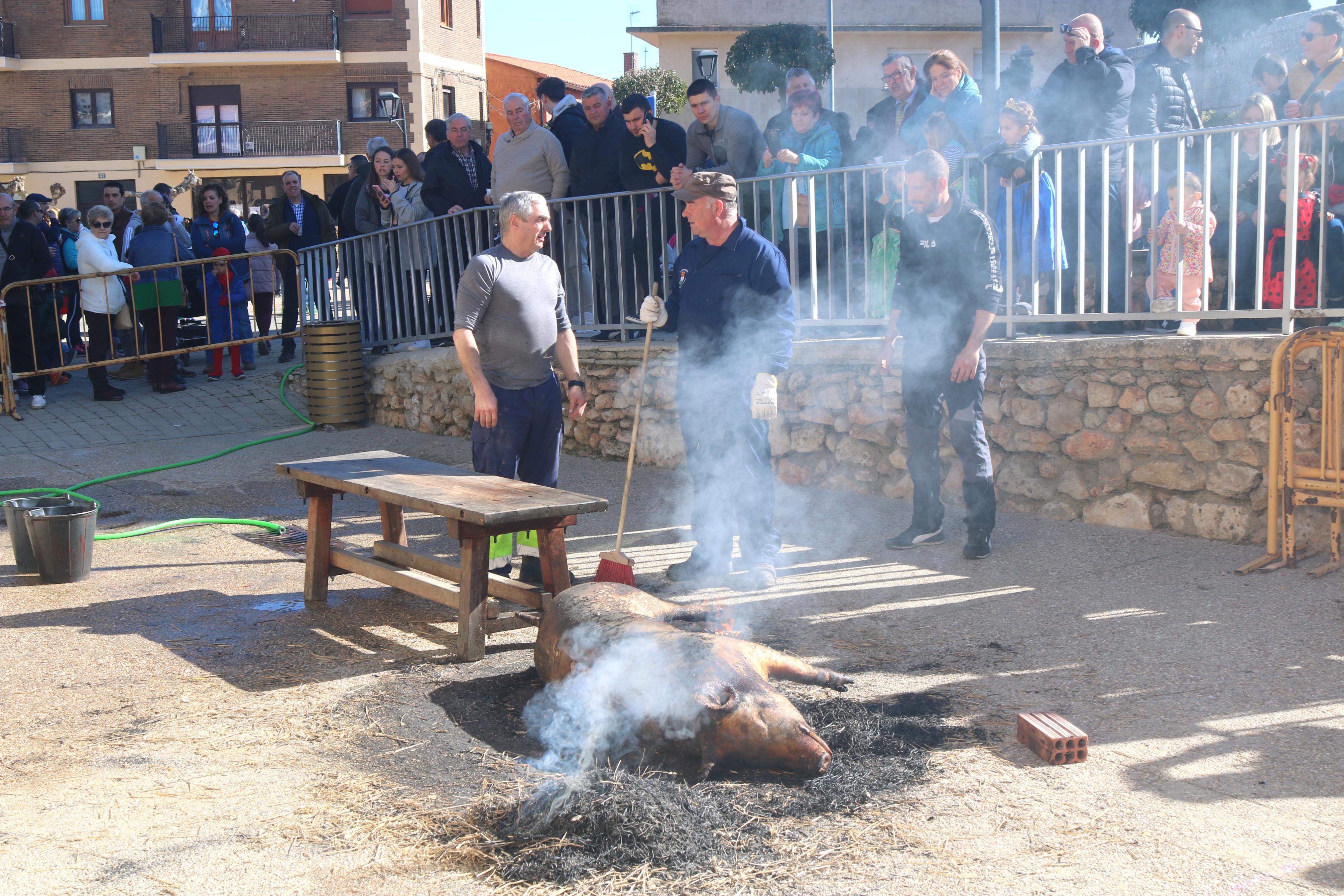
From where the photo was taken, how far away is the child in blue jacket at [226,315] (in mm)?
12047

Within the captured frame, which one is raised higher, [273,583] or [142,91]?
[142,91]

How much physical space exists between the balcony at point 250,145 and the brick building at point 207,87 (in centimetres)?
4

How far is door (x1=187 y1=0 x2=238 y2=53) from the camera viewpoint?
34.2m

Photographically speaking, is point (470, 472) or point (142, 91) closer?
point (470, 472)

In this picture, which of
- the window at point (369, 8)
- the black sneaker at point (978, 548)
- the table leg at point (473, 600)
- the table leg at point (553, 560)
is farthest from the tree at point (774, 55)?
the table leg at point (473, 600)

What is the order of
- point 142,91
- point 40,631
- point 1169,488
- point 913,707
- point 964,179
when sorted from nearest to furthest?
point 913,707
point 40,631
point 1169,488
point 964,179
point 142,91

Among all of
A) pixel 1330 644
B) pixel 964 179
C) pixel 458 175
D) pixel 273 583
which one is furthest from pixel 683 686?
pixel 458 175

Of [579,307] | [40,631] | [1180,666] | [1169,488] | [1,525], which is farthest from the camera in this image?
[579,307]

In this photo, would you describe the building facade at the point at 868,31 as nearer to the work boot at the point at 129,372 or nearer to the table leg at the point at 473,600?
the work boot at the point at 129,372

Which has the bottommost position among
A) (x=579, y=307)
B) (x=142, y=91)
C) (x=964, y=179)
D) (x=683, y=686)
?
(x=683, y=686)

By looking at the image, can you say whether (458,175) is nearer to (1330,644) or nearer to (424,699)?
(424,699)

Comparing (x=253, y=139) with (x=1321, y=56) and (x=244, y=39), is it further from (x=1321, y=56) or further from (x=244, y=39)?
(x=1321, y=56)

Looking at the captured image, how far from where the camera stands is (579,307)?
29.7 feet

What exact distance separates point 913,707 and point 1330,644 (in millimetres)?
1865
